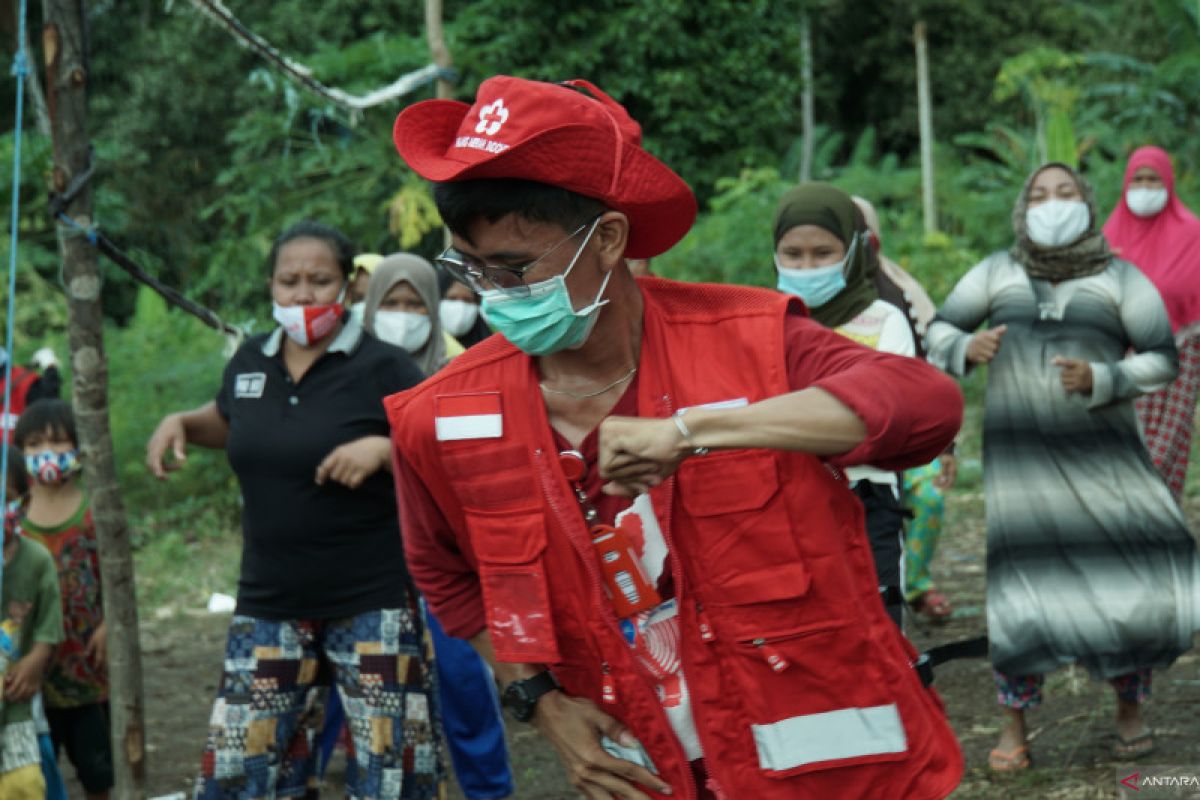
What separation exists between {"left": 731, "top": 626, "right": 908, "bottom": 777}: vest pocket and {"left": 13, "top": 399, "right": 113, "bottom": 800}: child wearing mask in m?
3.87

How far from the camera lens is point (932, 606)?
8.62 m

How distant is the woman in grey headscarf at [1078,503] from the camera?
6.00 metres

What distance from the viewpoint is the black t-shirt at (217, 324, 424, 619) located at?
484 cm

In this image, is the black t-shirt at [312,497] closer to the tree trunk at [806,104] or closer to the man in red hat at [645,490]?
the man in red hat at [645,490]

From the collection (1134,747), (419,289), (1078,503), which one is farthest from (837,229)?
(1134,747)

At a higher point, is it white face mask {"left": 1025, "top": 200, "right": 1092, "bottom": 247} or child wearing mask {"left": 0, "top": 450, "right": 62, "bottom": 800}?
white face mask {"left": 1025, "top": 200, "right": 1092, "bottom": 247}

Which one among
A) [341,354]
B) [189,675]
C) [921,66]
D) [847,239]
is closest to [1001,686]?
[847,239]

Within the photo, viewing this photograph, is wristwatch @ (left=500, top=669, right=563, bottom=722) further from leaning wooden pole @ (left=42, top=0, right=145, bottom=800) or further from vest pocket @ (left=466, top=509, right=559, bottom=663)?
leaning wooden pole @ (left=42, top=0, right=145, bottom=800)

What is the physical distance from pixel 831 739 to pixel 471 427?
0.79 m

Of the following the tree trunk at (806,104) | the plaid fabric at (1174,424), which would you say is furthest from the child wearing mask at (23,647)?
the tree trunk at (806,104)

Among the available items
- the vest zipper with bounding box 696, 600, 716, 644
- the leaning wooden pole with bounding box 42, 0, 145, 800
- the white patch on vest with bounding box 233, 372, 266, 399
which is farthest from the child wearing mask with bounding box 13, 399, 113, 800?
the vest zipper with bounding box 696, 600, 716, 644

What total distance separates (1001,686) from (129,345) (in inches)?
507

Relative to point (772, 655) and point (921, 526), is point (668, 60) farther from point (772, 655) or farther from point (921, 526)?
point (772, 655)

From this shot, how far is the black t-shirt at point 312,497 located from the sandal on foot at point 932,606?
4315 millimetres
